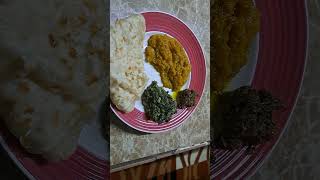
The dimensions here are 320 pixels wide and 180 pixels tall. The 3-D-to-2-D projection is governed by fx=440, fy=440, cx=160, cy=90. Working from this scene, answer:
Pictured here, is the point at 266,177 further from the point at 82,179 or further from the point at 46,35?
the point at 46,35

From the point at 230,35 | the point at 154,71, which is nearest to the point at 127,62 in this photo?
the point at 154,71

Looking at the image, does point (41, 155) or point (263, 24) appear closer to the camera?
point (41, 155)

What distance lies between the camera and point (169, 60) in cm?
78

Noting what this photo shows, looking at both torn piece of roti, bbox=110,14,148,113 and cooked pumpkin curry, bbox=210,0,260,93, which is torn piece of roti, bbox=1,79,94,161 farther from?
cooked pumpkin curry, bbox=210,0,260,93

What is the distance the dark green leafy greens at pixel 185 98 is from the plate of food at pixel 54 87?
182 mm

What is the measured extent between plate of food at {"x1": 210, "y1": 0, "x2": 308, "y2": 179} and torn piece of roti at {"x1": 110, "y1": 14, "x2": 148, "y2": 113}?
0.20m

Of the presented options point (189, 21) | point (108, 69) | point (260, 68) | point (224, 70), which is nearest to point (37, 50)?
point (108, 69)

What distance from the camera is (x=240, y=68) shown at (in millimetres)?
966

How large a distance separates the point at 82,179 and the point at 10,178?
119mm

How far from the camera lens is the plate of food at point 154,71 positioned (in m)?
0.71

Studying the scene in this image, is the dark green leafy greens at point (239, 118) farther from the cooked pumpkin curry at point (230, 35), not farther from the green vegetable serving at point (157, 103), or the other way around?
the green vegetable serving at point (157, 103)

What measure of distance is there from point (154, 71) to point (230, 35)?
0.79 feet

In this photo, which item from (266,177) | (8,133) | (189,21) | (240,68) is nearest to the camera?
(8,133)

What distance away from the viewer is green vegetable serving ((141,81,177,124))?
2.45ft
